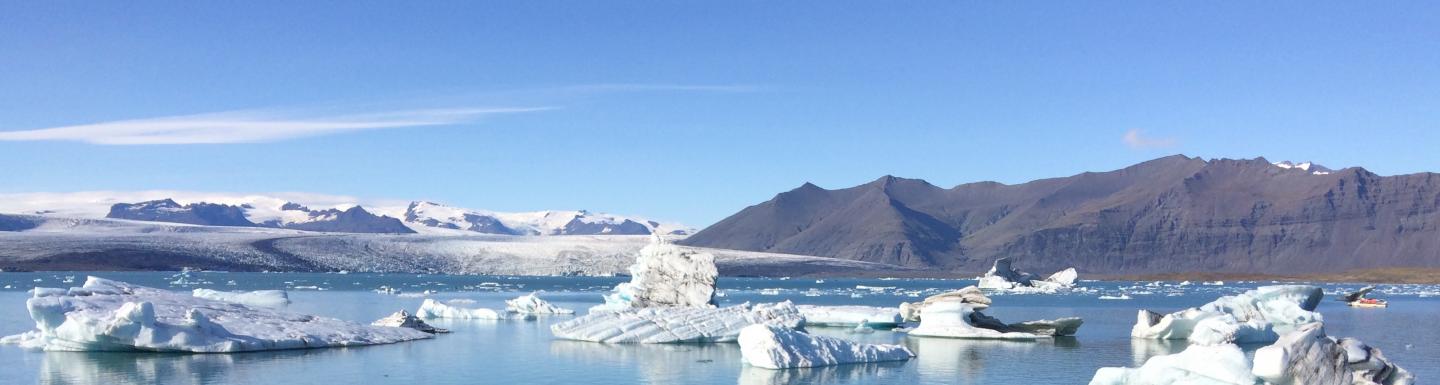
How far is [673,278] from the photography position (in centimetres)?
2934

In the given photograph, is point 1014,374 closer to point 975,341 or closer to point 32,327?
point 975,341

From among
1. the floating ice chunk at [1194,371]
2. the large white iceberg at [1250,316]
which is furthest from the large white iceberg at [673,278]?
the floating ice chunk at [1194,371]

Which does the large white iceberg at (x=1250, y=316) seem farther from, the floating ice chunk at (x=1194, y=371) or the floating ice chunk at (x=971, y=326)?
the floating ice chunk at (x=1194, y=371)

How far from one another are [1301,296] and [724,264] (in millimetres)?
95256

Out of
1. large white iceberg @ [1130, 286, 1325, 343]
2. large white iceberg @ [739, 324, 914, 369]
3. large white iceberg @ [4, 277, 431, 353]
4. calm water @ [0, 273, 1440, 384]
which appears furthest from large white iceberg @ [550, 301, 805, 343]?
large white iceberg @ [1130, 286, 1325, 343]

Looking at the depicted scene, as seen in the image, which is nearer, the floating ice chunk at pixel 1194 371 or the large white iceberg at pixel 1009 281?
the floating ice chunk at pixel 1194 371

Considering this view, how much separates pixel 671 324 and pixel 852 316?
637cm

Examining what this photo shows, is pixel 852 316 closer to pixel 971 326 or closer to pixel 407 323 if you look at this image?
pixel 971 326

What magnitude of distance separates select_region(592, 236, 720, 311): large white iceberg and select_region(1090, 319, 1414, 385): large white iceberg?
1445 cm

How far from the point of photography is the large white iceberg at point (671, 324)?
2295cm

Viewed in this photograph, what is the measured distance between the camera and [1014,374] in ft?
61.4

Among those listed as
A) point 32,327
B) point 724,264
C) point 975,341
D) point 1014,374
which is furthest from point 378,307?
point 724,264

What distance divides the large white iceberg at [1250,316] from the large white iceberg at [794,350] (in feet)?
24.0

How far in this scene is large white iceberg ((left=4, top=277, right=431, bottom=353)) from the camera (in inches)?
750
